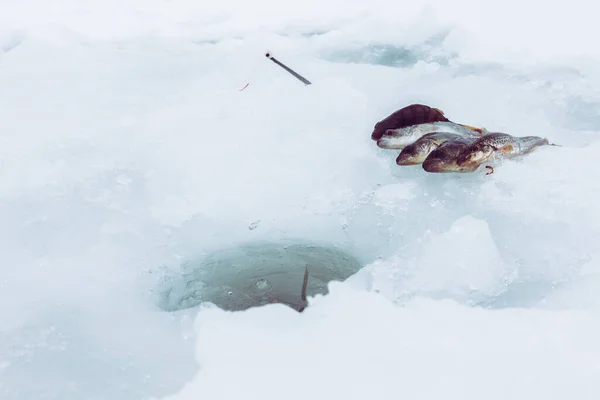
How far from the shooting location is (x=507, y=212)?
3551mm

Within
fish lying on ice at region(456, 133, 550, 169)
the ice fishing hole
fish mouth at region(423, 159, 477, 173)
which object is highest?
fish lying on ice at region(456, 133, 550, 169)

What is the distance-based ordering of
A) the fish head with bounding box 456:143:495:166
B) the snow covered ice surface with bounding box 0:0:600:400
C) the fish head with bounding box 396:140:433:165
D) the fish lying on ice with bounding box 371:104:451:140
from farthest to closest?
the fish lying on ice with bounding box 371:104:451:140 < the fish head with bounding box 396:140:433:165 < the fish head with bounding box 456:143:495:166 < the snow covered ice surface with bounding box 0:0:600:400

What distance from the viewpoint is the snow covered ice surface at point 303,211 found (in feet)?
8.38

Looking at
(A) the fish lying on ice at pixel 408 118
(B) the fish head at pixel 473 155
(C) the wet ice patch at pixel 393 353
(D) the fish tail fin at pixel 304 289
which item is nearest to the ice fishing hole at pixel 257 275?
(D) the fish tail fin at pixel 304 289

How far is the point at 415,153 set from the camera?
13.3ft

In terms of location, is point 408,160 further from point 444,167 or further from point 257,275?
point 257,275

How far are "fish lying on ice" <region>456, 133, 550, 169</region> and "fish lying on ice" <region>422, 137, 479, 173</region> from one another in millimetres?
31

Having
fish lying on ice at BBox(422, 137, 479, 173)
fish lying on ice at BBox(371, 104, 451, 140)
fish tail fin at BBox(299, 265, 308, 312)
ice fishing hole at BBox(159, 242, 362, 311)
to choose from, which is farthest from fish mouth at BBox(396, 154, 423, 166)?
fish tail fin at BBox(299, 265, 308, 312)

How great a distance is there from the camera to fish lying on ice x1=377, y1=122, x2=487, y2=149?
4.35 meters

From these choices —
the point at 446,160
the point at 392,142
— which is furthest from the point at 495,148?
the point at 392,142

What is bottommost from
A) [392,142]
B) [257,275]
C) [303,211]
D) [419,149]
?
[257,275]

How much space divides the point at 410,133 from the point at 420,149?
0.33 m

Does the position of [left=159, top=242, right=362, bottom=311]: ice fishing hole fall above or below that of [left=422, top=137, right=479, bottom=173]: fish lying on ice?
below

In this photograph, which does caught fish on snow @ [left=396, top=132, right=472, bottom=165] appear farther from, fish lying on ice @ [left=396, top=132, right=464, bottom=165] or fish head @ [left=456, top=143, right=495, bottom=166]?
fish head @ [left=456, top=143, right=495, bottom=166]
